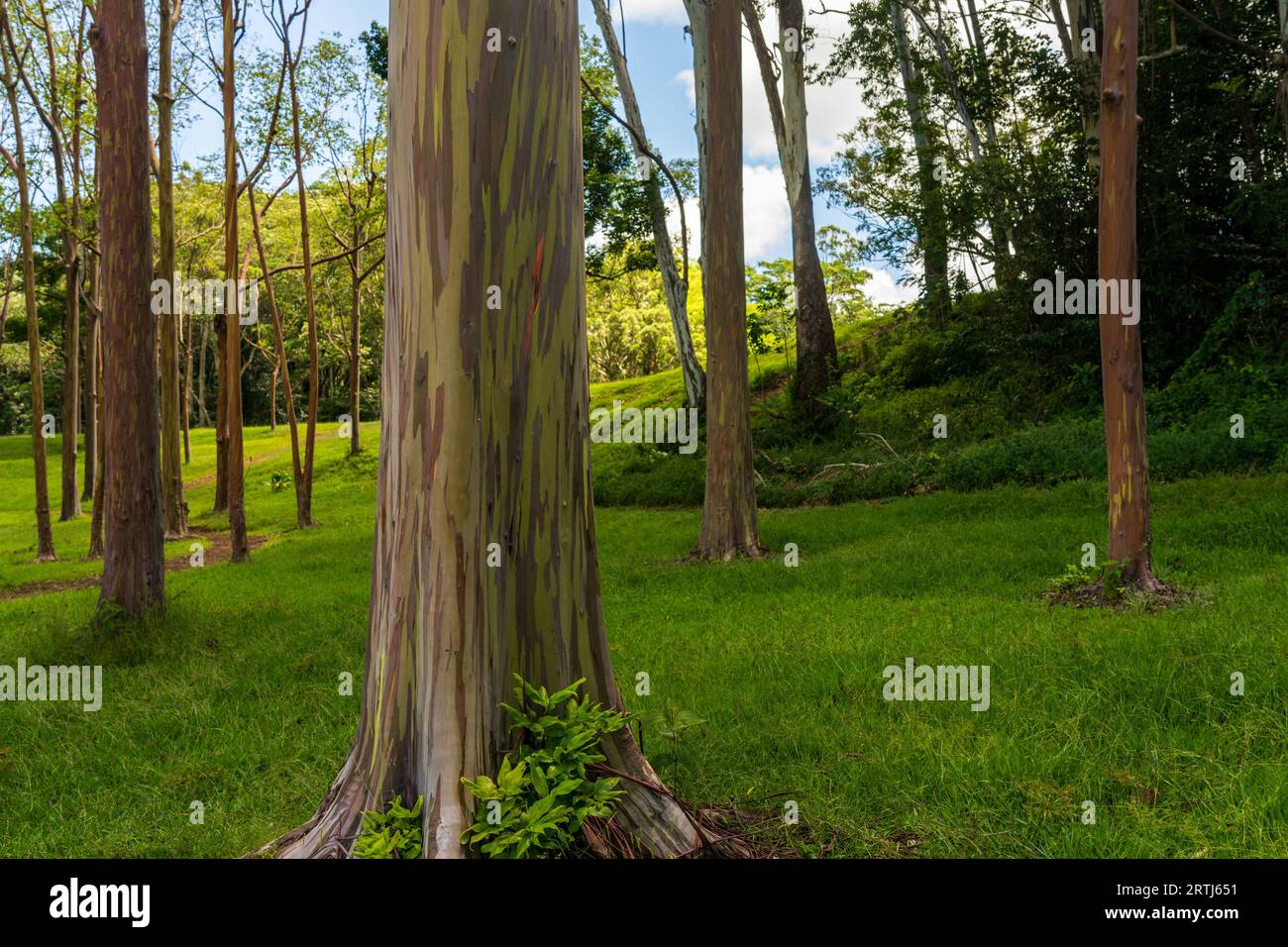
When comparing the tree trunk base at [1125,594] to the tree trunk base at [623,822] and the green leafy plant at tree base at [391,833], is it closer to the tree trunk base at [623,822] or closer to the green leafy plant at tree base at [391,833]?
the tree trunk base at [623,822]

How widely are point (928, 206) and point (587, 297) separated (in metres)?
12.3

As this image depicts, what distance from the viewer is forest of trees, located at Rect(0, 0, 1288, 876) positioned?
296 centimetres

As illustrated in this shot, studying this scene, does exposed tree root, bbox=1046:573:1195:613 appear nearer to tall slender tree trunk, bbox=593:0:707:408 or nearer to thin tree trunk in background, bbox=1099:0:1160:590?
thin tree trunk in background, bbox=1099:0:1160:590

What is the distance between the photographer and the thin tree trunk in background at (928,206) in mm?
17594

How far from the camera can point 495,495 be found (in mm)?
2963

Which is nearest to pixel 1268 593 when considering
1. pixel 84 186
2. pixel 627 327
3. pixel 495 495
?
pixel 495 495

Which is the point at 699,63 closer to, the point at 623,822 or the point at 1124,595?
the point at 1124,595

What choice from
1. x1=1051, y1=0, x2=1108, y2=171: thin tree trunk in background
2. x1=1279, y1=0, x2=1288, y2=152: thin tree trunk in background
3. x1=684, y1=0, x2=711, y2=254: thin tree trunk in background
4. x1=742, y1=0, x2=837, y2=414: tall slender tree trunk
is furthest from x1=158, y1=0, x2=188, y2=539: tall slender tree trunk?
x1=1051, y1=0, x2=1108, y2=171: thin tree trunk in background

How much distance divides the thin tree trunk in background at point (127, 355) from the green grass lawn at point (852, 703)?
0.52 metres

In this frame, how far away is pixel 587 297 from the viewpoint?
7.84 m

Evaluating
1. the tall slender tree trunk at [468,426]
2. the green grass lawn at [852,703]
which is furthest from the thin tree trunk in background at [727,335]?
the tall slender tree trunk at [468,426]

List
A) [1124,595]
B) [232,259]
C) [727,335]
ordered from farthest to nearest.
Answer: [232,259] < [727,335] < [1124,595]

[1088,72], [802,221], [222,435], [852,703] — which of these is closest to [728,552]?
[852,703]
